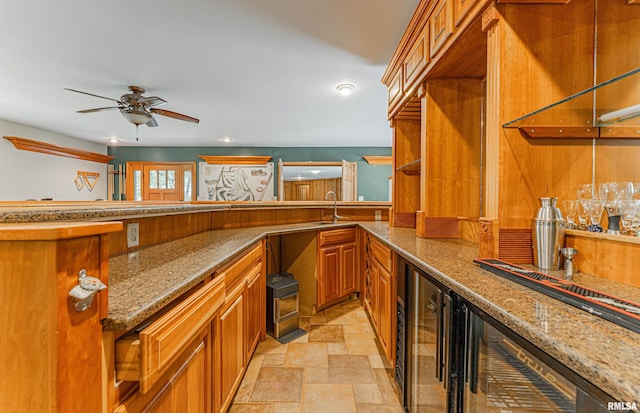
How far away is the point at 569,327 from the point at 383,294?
4.95 feet

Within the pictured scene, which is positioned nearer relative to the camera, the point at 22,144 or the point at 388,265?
the point at 388,265

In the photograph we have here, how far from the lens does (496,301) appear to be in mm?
721

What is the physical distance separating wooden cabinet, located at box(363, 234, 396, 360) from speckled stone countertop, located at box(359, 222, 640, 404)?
822mm

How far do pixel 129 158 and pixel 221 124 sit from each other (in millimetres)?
3437

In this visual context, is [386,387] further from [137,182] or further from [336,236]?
[137,182]

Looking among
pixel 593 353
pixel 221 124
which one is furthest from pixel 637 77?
pixel 221 124

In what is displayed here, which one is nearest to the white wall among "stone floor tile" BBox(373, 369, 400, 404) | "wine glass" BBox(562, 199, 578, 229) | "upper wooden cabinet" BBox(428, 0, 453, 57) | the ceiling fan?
the ceiling fan

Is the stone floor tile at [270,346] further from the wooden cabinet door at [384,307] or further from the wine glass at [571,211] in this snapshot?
the wine glass at [571,211]

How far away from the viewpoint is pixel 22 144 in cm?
496

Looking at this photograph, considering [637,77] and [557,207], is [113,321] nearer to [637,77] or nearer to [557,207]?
[557,207]

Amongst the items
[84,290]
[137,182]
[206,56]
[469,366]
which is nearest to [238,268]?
[84,290]

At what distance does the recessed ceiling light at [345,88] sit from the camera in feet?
10.8

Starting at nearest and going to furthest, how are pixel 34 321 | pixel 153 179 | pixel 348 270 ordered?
pixel 34 321 → pixel 348 270 → pixel 153 179

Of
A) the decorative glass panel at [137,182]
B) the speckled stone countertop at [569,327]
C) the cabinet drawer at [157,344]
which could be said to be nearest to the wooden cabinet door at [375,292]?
A: the speckled stone countertop at [569,327]
